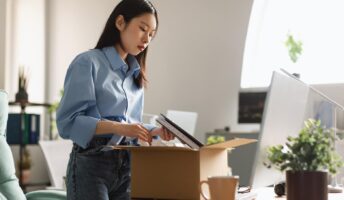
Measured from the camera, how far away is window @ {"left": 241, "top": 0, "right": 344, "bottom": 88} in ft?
17.2

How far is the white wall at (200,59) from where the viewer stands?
5.34 meters

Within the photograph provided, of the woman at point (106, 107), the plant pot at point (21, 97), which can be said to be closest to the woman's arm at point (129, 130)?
the woman at point (106, 107)

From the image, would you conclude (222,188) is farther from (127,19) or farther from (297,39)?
(297,39)

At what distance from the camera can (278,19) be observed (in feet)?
18.2

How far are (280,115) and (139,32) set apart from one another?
49 centimetres

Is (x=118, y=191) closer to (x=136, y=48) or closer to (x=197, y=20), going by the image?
(x=136, y=48)

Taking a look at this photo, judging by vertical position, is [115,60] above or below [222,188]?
above

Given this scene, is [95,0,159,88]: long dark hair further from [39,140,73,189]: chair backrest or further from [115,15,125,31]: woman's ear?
[39,140,73,189]: chair backrest

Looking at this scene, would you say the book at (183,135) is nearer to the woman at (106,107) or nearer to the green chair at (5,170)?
the woman at (106,107)

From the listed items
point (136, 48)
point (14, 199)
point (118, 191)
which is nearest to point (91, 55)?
point (136, 48)

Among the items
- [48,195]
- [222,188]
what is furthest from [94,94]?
[48,195]

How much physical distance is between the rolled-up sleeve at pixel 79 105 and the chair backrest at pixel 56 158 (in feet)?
6.75

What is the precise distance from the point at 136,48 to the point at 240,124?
3733 millimetres

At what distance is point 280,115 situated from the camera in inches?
64.9
